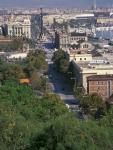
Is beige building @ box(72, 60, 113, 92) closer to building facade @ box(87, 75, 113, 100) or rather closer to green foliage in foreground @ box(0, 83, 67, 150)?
building facade @ box(87, 75, 113, 100)

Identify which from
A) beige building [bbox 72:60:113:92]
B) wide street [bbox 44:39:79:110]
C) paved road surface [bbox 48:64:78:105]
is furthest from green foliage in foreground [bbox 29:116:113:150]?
beige building [bbox 72:60:113:92]

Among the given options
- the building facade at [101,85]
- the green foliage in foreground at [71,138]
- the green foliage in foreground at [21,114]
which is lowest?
the building facade at [101,85]

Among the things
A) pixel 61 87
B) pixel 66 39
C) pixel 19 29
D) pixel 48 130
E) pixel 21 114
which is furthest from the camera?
pixel 19 29

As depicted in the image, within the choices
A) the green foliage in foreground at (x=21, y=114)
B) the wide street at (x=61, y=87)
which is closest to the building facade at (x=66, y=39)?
the wide street at (x=61, y=87)

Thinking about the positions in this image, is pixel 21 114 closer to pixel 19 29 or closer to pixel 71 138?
pixel 71 138

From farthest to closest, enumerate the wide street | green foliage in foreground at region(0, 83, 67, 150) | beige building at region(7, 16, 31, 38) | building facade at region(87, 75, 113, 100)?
beige building at region(7, 16, 31, 38), building facade at region(87, 75, 113, 100), the wide street, green foliage in foreground at region(0, 83, 67, 150)

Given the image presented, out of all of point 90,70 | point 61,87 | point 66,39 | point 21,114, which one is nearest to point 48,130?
point 21,114

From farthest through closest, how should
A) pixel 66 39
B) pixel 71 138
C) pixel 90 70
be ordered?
pixel 66 39 → pixel 90 70 → pixel 71 138

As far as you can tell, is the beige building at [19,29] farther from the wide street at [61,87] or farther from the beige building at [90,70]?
the beige building at [90,70]

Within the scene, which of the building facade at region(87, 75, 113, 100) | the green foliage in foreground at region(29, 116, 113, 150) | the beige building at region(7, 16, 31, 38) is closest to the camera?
the green foliage in foreground at region(29, 116, 113, 150)

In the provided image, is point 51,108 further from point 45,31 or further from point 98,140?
point 45,31

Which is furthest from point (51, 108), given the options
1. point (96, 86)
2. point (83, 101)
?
point (96, 86)
